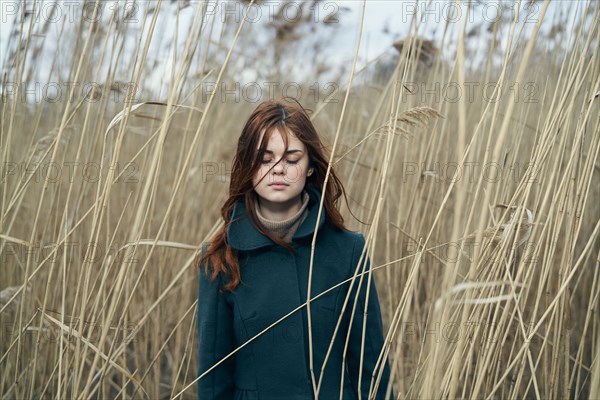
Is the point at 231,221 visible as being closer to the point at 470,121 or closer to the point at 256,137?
the point at 256,137

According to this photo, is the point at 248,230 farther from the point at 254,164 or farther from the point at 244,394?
the point at 244,394

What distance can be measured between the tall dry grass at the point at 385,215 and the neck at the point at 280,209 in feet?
0.40

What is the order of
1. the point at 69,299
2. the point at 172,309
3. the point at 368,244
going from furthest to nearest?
the point at 172,309
the point at 69,299
the point at 368,244

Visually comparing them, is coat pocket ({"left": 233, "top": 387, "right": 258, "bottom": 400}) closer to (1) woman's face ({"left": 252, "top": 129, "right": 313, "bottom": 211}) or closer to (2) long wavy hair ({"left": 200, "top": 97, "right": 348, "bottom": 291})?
(2) long wavy hair ({"left": 200, "top": 97, "right": 348, "bottom": 291})

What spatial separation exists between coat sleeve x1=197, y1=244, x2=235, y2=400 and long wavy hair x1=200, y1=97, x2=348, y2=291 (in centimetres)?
2

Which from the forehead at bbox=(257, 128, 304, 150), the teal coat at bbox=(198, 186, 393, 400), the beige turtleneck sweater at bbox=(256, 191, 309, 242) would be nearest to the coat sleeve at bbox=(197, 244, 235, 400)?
the teal coat at bbox=(198, 186, 393, 400)

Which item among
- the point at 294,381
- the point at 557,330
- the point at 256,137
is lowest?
the point at 294,381

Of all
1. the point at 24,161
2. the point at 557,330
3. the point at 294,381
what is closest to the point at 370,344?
the point at 294,381

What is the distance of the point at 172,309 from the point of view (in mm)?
1609

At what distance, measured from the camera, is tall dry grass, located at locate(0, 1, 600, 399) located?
0.73m

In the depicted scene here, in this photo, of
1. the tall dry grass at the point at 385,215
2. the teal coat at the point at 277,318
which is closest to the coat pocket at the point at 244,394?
the teal coat at the point at 277,318

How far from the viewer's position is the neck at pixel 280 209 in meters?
0.86

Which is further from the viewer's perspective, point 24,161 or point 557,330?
point 24,161

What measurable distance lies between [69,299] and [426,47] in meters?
1.11
